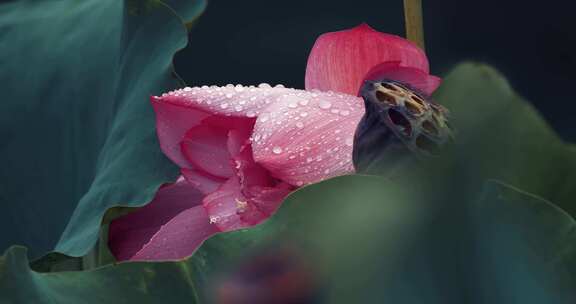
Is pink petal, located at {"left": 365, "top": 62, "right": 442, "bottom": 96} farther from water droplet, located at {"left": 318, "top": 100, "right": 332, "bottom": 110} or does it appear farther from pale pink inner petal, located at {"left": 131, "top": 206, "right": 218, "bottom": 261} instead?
pale pink inner petal, located at {"left": 131, "top": 206, "right": 218, "bottom": 261}

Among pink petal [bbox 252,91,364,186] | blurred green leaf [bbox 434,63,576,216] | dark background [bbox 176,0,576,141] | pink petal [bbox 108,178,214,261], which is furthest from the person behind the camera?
dark background [bbox 176,0,576,141]

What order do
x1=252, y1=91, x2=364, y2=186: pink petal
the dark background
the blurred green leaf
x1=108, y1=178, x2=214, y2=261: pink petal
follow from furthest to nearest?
the dark background, x1=108, y1=178, x2=214, y2=261: pink petal, x1=252, y1=91, x2=364, y2=186: pink petal, the blurred green leaf

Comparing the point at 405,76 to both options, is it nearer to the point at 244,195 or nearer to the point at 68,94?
the point at 244,195

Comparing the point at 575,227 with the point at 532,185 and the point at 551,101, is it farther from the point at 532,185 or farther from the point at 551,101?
the point at 551,101

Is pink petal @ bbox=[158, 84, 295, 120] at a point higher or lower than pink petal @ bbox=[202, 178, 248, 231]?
higher

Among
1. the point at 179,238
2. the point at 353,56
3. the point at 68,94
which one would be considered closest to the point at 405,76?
the point at 353,56

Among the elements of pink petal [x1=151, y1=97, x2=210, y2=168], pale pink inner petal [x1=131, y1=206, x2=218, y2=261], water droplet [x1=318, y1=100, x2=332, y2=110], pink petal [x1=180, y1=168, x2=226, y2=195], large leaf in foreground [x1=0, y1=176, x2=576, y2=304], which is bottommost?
pale pink inner petal [x1=131, y1=206, x2=218, y2=261]

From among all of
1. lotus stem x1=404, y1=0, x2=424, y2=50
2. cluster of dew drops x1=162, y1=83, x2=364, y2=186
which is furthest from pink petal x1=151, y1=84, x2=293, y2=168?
lotus stem x1=404, y1=0, x2=424, y2=50
